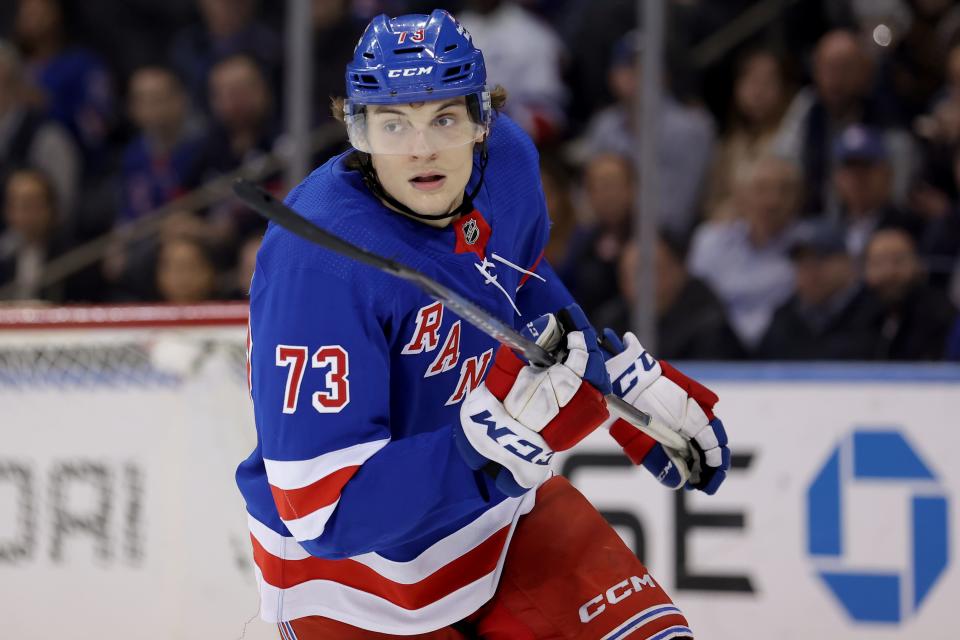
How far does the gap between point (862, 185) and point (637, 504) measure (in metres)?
1.23

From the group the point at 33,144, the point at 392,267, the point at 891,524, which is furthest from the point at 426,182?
the point at 33,144

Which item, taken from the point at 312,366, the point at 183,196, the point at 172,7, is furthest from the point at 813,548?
the point at 172,7

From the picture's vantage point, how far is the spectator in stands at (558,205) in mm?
4324

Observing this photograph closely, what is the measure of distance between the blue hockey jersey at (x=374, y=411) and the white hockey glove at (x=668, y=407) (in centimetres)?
20

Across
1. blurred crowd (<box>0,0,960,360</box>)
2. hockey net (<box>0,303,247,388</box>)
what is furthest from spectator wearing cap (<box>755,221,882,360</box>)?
hockey net (<box>0,303,247,388</box>)

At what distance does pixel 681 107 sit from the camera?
421 cm

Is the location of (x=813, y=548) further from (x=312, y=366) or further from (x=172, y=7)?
(x=172, y=7)

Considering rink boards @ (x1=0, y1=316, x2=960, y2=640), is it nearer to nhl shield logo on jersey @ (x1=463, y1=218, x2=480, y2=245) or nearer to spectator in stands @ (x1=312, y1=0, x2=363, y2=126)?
spectator in stands @ (x1=312, y1=0, x2=363, y2=126)

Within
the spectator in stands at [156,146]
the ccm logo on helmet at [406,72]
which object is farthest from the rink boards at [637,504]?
the ccm logo on helmet at [406,72]

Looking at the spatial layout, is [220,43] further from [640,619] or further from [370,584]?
[640,619]

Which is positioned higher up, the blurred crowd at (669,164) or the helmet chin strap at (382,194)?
the helmet chin strap at (382,194)

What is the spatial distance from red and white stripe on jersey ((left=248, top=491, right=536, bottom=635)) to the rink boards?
140cm

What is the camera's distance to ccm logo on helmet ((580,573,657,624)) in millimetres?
2078

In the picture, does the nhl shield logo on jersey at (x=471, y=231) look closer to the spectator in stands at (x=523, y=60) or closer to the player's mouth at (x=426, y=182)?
the player's mouth at (x=426, y=182)
